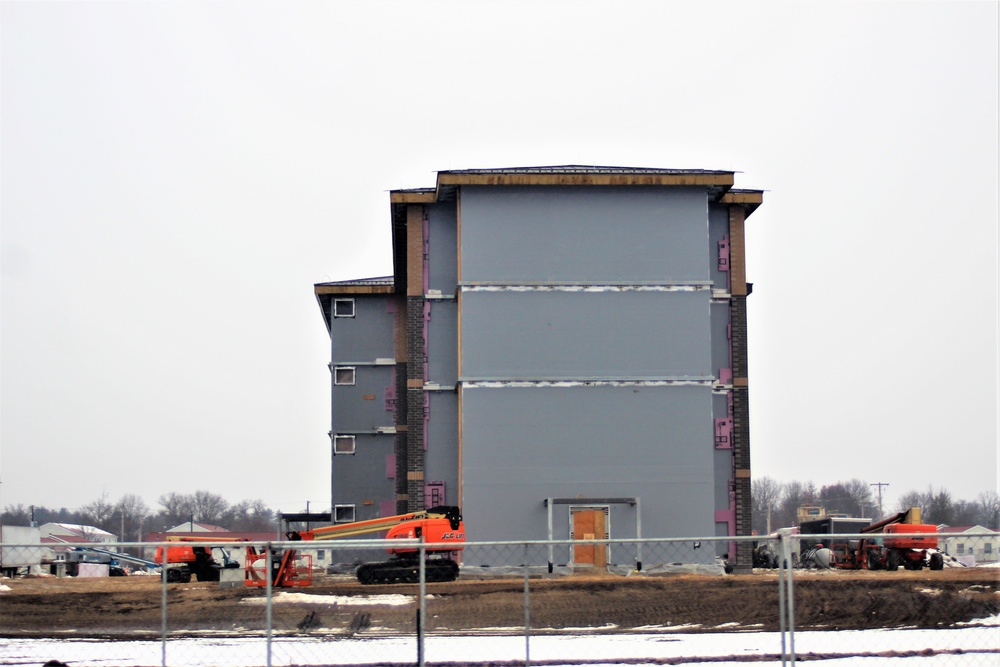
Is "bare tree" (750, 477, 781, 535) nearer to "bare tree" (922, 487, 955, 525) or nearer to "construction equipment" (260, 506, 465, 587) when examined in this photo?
"bare tree" (922, 487, 955, 525)

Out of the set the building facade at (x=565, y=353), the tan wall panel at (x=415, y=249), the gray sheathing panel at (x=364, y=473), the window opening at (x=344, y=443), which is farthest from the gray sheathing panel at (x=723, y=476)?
the window opening at (x=344, y=443)

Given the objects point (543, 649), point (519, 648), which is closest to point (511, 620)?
→ point (519, 648)

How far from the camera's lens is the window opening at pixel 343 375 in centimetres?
5256

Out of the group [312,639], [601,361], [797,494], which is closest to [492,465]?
[601,361]

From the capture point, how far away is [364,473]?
52375 mm

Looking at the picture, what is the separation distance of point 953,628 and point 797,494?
179 meters

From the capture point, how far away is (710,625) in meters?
21.4

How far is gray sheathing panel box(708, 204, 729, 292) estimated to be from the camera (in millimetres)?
43656

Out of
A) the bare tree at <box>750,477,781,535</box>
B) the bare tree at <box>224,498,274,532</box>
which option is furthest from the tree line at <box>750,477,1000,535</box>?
the bare tree at <box>224,498,274,532</box>

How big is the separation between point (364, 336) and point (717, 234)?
1751 centimetres

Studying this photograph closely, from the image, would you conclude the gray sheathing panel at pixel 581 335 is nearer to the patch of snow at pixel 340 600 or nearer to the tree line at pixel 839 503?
the patch of snow at pixel 340 600

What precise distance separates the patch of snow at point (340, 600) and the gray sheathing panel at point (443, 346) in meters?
13.8

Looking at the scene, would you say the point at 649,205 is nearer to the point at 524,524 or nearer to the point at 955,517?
the point at 524,524

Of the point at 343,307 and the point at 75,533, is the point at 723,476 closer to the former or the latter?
the point at 343,307
